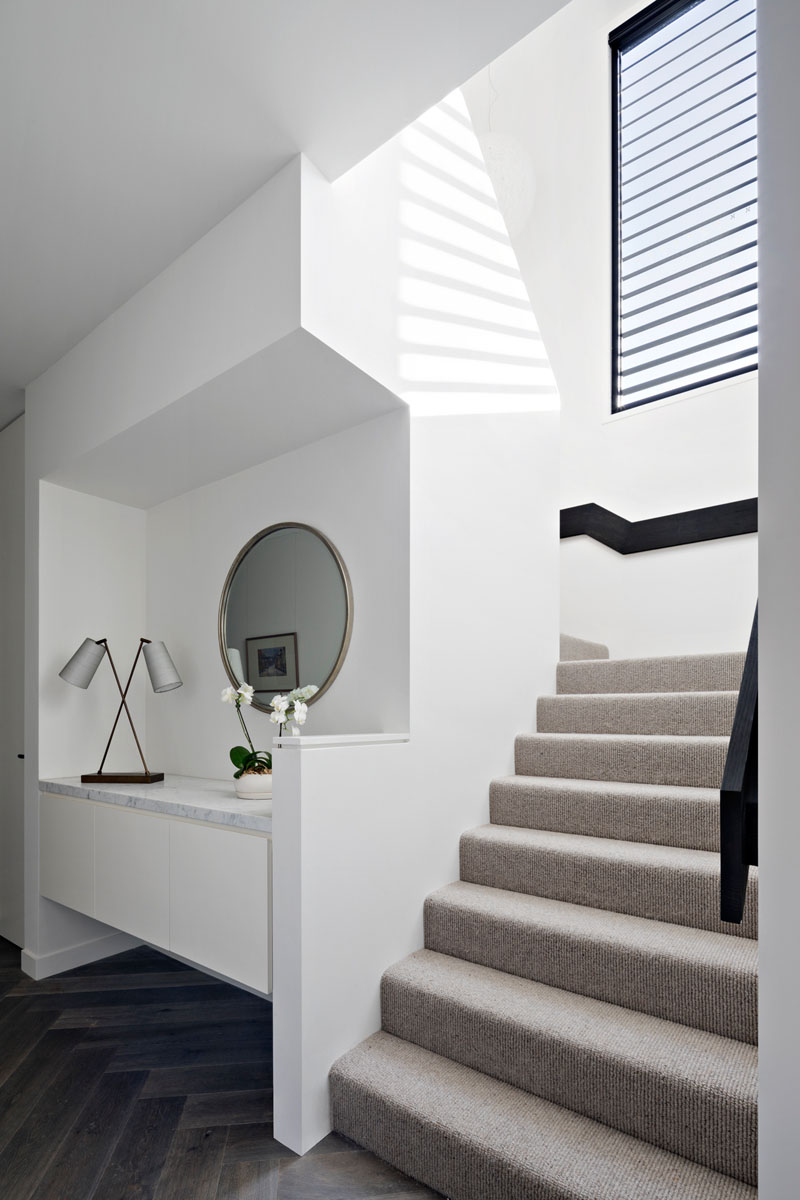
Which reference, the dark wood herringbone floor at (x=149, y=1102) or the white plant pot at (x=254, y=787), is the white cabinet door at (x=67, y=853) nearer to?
the dark wood herringbone floor at (x=149, y=1102)

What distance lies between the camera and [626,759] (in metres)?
2.51

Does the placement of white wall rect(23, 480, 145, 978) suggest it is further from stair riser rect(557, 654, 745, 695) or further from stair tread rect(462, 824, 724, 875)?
stair riser rect(557, 654, 745, 695)

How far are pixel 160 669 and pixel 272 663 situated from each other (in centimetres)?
54

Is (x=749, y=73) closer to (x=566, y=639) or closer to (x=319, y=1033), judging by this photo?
(x=566, y=639)

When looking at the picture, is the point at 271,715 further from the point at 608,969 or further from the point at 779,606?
the point at 779,606

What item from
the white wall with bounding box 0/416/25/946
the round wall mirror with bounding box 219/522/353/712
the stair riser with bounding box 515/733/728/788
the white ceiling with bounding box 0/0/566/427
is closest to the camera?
the white ceiling with bounding box 0/0/566/427

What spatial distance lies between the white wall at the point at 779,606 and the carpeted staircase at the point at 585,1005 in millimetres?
569

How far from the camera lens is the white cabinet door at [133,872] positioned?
2438 mm

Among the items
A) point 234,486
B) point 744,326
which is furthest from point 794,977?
point 744,326

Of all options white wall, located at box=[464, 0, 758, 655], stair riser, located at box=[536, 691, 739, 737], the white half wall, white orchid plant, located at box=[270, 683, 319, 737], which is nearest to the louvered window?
white wall, located at box=[464, 0, 758, 655]

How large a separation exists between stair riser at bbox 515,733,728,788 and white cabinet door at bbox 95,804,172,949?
1.39 meters

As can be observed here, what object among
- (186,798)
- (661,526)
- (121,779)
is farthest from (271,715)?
(661,526)

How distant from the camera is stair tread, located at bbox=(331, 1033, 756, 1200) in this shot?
1436 millimetres

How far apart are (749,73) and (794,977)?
4863 mm
